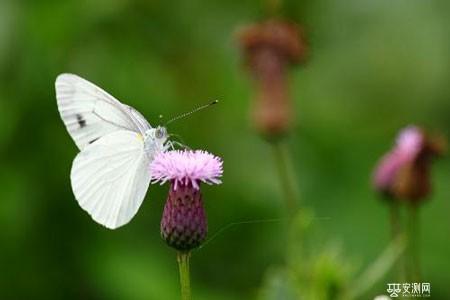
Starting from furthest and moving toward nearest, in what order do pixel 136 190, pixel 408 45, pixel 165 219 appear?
1. pixel 408 45
2. pixel 136 190
3. pixel 165 219

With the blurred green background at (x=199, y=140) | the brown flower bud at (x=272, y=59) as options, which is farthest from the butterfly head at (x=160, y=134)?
the blurred green background at (x=199, y=140)

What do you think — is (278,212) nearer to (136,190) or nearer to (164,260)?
(164,260)

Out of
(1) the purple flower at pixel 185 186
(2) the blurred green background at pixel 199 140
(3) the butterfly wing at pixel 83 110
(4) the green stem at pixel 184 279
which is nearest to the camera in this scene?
(4) the green stem at pixel 184 279

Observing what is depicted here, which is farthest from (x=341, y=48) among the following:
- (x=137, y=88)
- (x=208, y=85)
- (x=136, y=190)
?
(x=136, y=190)

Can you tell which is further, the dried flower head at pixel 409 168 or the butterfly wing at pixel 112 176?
the dried flower head at pixel 409 168

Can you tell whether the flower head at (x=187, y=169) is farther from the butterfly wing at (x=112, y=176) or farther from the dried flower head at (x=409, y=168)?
the dried flower head at (x=409, y=168)

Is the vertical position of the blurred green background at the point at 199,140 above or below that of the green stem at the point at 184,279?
above

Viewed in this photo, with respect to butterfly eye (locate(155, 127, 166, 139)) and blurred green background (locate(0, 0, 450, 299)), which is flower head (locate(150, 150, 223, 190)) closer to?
butterfly eye (locate(155, 127, 166, 139))
